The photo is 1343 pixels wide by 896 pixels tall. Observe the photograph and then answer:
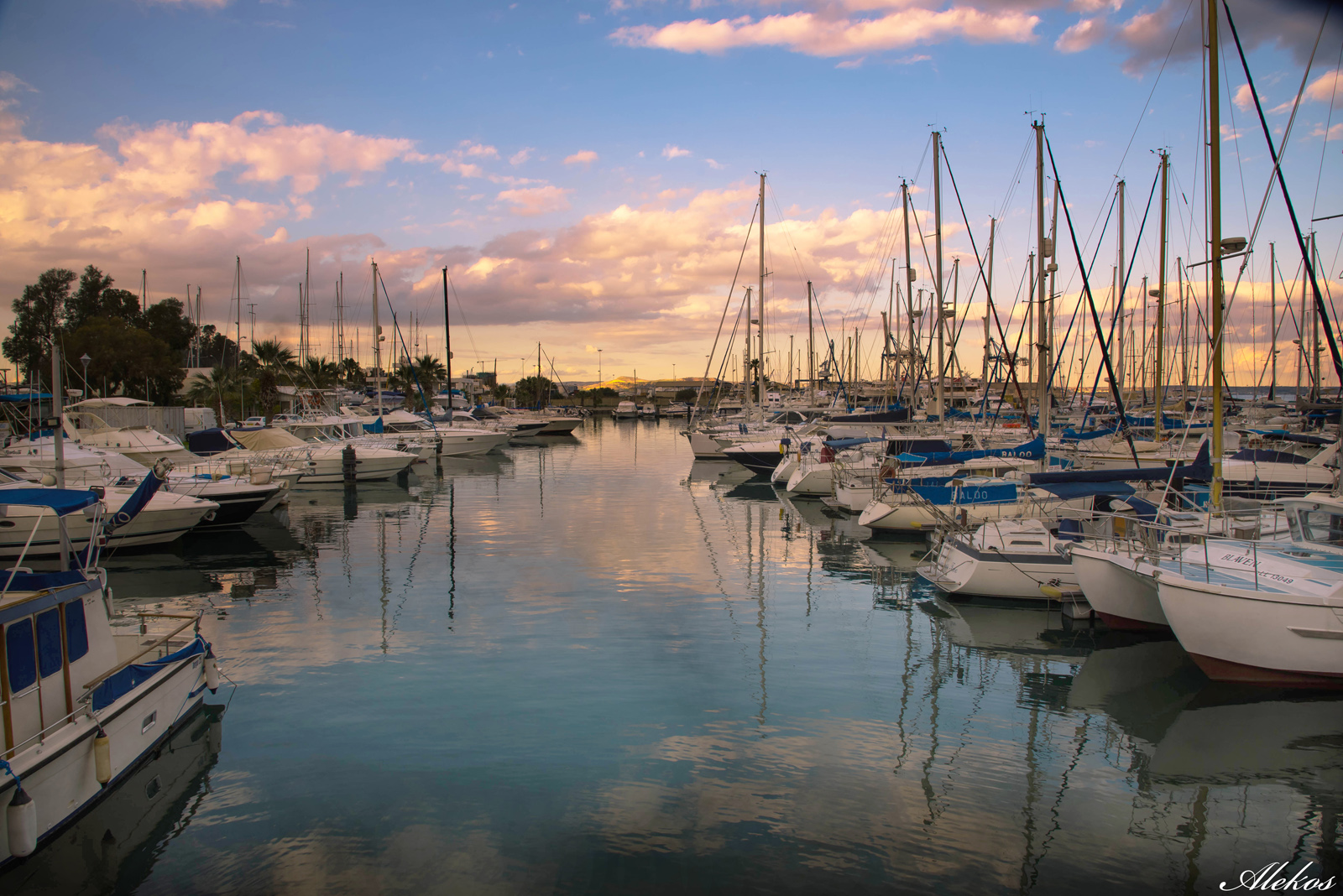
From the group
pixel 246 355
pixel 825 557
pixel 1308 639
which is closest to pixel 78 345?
pixel 246 355

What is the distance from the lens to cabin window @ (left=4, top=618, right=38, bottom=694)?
808 centimetres

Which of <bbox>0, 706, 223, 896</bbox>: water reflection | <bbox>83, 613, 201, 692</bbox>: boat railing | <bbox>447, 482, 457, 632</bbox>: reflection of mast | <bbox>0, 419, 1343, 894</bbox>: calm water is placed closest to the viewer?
<bbox>0, 706, 223, 896</bbox>: water reflection

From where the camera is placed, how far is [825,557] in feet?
73.7

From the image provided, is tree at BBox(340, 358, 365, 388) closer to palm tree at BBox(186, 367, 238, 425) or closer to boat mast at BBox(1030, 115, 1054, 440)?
palm tree at BBox(186, 367, 238, 425)

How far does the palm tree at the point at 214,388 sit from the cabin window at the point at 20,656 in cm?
5408

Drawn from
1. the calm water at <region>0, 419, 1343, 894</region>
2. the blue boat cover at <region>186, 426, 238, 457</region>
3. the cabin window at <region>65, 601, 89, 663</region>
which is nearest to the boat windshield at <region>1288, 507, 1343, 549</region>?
the calm water at <region>0, 419, 1343, 894</region>

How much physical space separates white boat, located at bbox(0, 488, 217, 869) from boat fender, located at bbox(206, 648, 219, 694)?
1.06 feet

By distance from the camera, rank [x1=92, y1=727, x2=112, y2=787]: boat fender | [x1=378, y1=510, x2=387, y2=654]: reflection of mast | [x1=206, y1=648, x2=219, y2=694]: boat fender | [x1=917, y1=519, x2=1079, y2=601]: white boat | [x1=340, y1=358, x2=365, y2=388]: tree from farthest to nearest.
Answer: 1. [x1=340, y1=358, x2=365, y2=388]: tree
2. [x1=917, y1=519, x2=1079, y2=601]: white boat
3. [x1=378, y1=510, x2=387, y2=654]: reflection of mast
4. [x1=206, y1=648, x2=219, y2=694]: boat fender
5. [x1=92, y1=727, x2=112, y2=787]: boat fender

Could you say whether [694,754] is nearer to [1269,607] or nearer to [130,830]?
[130,830]

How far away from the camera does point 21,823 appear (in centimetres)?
718

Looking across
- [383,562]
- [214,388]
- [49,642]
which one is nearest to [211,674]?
[49,642]

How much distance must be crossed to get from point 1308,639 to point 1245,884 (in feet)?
17.8

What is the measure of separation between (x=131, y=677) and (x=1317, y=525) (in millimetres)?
17216

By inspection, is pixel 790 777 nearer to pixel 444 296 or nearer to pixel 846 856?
pixel 846 856
